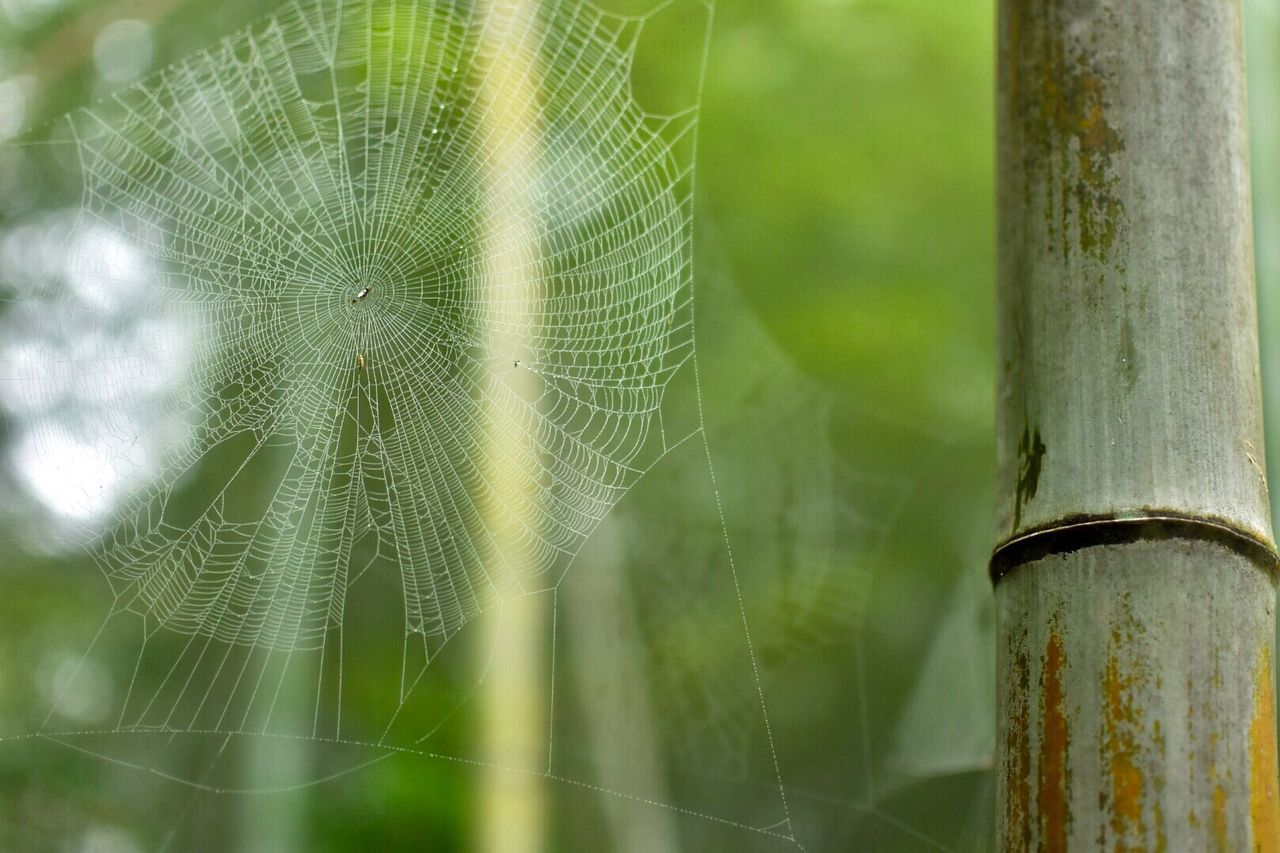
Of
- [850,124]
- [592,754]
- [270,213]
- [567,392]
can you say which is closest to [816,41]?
[850,124]

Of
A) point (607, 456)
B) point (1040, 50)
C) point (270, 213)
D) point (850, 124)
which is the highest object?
point (850, 124)

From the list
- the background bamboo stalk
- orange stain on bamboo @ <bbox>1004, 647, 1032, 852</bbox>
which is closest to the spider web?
the background bamboo stalk

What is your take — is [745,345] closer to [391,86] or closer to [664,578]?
[664,578]

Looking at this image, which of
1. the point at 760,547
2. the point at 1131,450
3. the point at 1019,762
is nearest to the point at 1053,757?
the point at 1019,762

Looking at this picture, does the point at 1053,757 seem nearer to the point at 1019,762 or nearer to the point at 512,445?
the point at 1019,762

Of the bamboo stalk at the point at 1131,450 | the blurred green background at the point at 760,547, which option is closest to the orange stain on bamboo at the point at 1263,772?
the bamboo stalk at the point at 1131,450

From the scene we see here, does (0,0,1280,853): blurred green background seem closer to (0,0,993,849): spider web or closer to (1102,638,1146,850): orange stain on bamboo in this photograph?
(0,0,993,849): spider web
